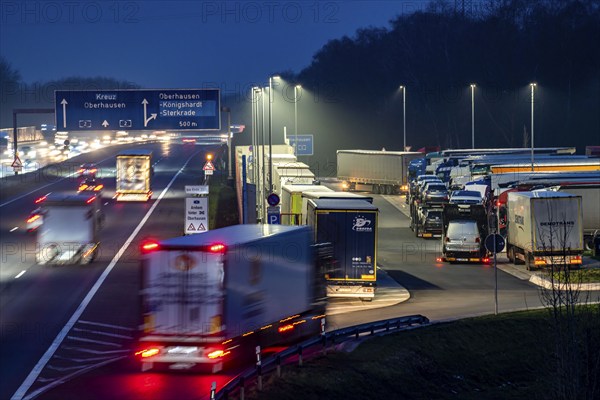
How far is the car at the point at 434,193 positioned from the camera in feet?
165

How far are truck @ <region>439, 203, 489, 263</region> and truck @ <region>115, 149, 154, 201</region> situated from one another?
26.6m

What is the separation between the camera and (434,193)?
52312 millimetres

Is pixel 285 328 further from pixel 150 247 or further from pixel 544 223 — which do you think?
pixel 544 223

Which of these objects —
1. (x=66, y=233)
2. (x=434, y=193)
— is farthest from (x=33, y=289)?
(x=434, y=193)

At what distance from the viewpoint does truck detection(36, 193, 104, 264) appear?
39.8 metres

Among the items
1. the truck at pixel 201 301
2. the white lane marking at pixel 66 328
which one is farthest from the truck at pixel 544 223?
the truck at pixel 201 301

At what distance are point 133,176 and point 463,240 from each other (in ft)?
95.5

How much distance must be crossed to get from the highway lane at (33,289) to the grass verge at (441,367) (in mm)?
5909

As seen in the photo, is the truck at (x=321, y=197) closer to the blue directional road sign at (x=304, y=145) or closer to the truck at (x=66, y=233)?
the truck at (x=66, y=233)

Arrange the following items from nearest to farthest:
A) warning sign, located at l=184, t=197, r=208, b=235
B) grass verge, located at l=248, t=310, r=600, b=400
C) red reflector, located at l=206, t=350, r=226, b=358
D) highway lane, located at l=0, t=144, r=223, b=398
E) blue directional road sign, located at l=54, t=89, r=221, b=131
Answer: grass verge, located at l=248, t=310, r=600, b=400, red reflector, located at l=206, t=350, r=226, b=358, highway lane, located at l=0, t=144, r=223, b=398, warning sign, located at l=184, t=197, r=208, b=235, blue directional road sign, located at l=54, t=89, r=221, b=131

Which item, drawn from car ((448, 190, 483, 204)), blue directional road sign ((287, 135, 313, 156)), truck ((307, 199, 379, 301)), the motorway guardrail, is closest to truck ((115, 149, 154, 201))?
Answer: car ((448, 190, 483, 204))

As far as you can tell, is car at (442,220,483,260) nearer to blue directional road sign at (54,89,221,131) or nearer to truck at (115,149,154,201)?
blue directional road sign at (54,89,221,131)

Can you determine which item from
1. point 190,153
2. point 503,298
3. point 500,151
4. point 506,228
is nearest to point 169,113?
point 506,228

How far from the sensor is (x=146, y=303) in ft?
61.8
